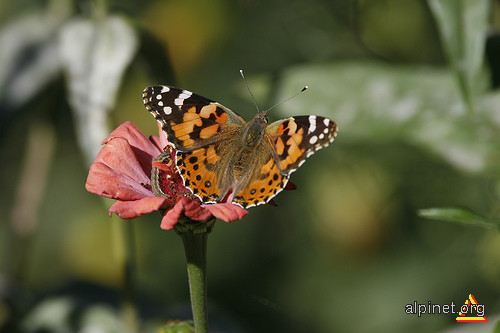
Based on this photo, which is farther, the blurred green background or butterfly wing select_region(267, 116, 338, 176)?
the blurred green background

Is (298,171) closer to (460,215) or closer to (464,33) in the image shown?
(464,33)

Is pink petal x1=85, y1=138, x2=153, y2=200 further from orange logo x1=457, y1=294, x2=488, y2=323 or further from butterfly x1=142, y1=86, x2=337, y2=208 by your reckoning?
orange logo x1=457, y1=294, x2=488, y2=323

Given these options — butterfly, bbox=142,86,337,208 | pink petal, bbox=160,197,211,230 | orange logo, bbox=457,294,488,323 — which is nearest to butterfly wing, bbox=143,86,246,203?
butterfly, bbox=142,86,337,208

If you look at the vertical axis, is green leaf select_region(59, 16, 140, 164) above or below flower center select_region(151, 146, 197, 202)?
above

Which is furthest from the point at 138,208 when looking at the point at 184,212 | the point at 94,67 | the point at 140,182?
the point at 94,67

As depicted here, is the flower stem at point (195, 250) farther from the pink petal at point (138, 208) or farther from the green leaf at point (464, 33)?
the green leaf at point (464, 33)

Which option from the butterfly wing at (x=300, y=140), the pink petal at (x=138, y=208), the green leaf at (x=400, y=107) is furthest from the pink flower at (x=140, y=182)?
the green leaf at (x=400, y=107)

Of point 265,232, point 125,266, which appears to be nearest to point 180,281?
point 265,232
